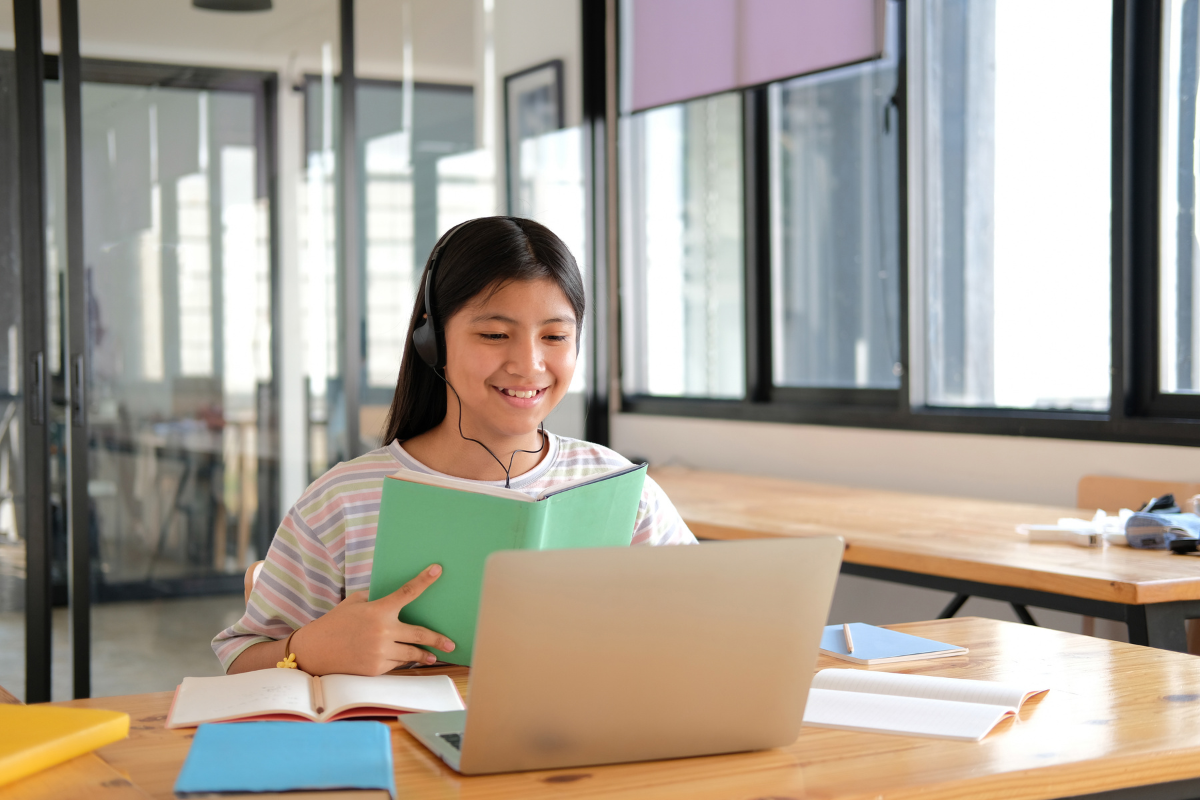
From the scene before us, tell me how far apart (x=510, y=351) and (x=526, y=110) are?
287 centimetres

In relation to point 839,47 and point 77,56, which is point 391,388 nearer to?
point 77,56

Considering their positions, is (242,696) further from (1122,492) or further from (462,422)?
(1122,492)

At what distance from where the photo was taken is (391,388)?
377 cm

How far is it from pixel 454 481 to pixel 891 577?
125cm

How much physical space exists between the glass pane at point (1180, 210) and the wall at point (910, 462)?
8.9 inches

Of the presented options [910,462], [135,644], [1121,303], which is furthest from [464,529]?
[135,644]

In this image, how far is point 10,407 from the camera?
3.20 meters

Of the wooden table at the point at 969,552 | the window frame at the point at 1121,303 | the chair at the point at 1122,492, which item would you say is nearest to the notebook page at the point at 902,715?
the wooden table at the point at 969,552

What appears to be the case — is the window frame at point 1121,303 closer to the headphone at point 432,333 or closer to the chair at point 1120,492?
the chair at point 1120,492

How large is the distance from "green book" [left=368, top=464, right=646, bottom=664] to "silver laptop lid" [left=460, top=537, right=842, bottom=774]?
192 millimetres

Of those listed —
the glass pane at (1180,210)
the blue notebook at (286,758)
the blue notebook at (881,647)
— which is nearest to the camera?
the blue notebook at (286,758)

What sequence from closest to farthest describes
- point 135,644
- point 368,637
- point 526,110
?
1. point 368,637
2. point 135,644
3. point 526,110

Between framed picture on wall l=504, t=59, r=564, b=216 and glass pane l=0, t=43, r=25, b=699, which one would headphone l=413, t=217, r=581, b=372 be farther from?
framed picture on wall l=504, t=59, r=564, b=216

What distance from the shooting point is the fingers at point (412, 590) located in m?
1.14
